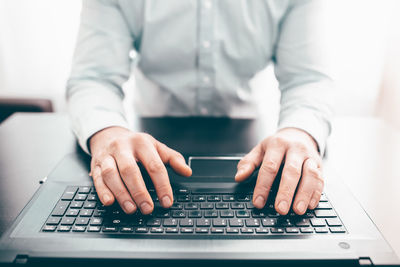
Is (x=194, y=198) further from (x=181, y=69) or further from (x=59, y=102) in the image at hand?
(x=59, y=102)

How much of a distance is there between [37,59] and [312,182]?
1.48m

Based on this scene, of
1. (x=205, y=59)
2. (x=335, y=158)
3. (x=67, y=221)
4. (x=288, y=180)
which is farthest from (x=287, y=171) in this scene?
(x=205, y=59)

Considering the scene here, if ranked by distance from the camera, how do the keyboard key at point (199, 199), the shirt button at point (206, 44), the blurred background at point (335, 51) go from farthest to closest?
the blurred background at point (335, 51)
the shirt button at point (206, 44)
the keyboard key at point (199, 199)

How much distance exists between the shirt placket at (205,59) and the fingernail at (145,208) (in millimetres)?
529

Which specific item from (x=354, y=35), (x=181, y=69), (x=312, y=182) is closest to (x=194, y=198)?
(x=312, y=182)

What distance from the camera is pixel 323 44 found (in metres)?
0.84

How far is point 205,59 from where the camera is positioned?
3.00 ft

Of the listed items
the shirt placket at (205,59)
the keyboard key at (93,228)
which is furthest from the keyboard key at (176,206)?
the shirt placket at (205,59)

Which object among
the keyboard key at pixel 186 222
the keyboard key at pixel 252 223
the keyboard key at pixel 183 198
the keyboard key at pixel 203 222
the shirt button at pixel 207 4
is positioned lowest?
the keyboard key at pixel 183 198

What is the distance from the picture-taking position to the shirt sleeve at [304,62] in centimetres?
77

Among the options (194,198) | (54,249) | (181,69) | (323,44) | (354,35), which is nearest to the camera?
(54,249)

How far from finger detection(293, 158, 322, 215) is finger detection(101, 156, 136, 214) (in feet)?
0.76

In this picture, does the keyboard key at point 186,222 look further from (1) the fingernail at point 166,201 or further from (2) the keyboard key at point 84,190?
(2) the keyboard key at point 84,190

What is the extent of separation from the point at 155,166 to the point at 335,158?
387mm
